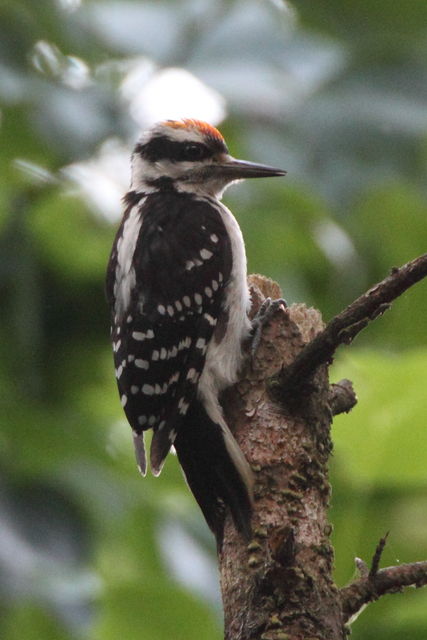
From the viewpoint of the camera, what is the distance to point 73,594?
10.3 feet

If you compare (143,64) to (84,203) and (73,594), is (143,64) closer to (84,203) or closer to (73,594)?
(84,203)

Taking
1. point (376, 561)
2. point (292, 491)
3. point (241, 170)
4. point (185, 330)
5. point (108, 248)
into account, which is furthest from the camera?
point (108, 248)

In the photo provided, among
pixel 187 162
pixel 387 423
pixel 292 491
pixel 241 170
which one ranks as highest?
pixel 187 162

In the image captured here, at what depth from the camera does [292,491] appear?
8.87ft

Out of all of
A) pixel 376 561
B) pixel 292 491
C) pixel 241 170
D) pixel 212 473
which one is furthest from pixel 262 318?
pixel 241 170

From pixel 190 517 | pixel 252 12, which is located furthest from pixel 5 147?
pixel 190 517

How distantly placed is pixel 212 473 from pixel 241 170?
1349 millimetres

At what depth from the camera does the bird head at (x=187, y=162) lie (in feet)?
13.4

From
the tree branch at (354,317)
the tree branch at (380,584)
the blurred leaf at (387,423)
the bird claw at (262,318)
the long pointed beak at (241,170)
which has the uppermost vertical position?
the long pointed beak at (241,170)

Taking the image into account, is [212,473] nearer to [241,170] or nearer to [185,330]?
[185,330]

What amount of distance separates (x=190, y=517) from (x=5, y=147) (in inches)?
60.4

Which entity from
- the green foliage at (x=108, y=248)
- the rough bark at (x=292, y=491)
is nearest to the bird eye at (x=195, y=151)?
the green foliage at (x=108, y=248)

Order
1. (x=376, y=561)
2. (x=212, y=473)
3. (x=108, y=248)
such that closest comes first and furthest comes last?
(x=376, y=561)
(x=212, y=473)
(x=108, y=248)

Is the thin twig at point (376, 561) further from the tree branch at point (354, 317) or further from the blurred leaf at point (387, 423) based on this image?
the blurred leaf at point (387, 423)
